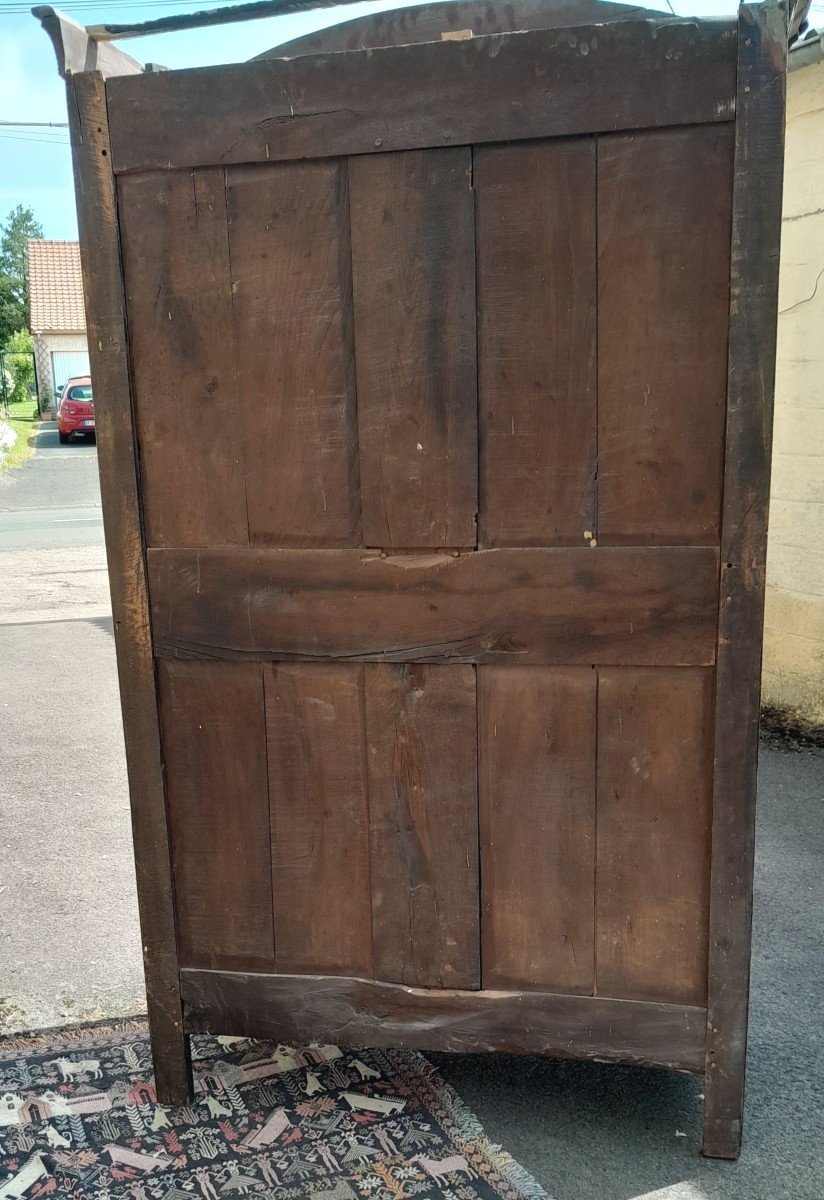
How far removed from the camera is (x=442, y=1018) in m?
2.20

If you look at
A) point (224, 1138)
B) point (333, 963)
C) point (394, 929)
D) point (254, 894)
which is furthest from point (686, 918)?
point (224, 1138)

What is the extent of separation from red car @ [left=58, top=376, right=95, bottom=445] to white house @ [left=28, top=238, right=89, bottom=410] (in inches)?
513

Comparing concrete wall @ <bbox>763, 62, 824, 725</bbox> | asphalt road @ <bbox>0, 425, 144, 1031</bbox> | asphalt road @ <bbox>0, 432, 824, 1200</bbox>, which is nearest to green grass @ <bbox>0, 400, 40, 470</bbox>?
asphalt road @ <bbox>0, 425, 144, 1031</bbox>

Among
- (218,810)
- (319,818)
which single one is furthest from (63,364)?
(319,818)

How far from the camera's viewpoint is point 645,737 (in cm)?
A: 203

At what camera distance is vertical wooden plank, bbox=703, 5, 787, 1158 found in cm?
177

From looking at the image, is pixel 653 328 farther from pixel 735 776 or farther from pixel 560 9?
pixel 735 776

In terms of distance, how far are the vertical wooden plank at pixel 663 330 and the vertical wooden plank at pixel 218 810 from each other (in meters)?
0.86

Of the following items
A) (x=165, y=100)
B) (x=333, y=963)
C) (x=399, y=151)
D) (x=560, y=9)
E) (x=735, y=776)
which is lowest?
(x=333, y=963)

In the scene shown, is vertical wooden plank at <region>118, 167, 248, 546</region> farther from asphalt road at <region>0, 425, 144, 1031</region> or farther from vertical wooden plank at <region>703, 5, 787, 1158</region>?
asphalt road at <region>0, 425, 144, 1031</region>

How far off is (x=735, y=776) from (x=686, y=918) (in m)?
0.32

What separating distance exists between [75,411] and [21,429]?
184 inches

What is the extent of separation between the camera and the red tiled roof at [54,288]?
37125 mm

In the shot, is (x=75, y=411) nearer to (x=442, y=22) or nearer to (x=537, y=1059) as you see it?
(x=442, y=22)
